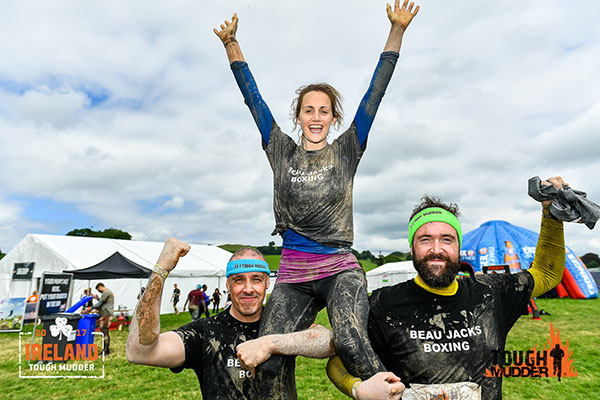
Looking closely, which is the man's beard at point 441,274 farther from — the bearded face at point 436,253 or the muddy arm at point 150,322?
the muddy arm at point 150,322

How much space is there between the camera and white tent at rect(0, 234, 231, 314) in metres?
20.7

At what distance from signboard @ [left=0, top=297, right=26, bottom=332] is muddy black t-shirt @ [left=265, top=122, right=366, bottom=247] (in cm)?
2032

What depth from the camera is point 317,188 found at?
2879mm

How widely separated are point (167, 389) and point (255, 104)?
23.5 feet

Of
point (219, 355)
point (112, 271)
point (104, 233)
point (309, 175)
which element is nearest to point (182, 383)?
point (219, 355)

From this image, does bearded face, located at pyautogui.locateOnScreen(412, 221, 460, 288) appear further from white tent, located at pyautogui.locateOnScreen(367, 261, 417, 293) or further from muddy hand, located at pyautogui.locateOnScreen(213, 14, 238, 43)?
white tent, located at pyautogui.locateOnScreen(367, 261, 417, 293)

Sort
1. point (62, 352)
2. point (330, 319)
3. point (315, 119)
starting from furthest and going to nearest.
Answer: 1. point (62, 352)
2. point (315, 119)
3. point (330, 319)

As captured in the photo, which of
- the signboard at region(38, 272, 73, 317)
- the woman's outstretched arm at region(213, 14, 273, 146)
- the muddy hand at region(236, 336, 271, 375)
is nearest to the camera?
the muddy hand at region(236, 336, 271, 375)

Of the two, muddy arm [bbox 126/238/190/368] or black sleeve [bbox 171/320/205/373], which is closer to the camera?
muddy arm [bbox 126/238/190/368]

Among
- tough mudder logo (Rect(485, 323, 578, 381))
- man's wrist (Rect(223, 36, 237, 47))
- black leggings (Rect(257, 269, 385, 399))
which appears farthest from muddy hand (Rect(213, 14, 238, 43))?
tough mudder logo (Rect(485, 323, 578, 381))

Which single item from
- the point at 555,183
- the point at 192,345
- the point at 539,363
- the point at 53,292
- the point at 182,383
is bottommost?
the point at 182,383

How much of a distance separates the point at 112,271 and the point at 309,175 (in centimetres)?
1501

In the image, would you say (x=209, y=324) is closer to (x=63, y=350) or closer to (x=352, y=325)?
(x=352, y=325)

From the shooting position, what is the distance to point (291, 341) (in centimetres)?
241
